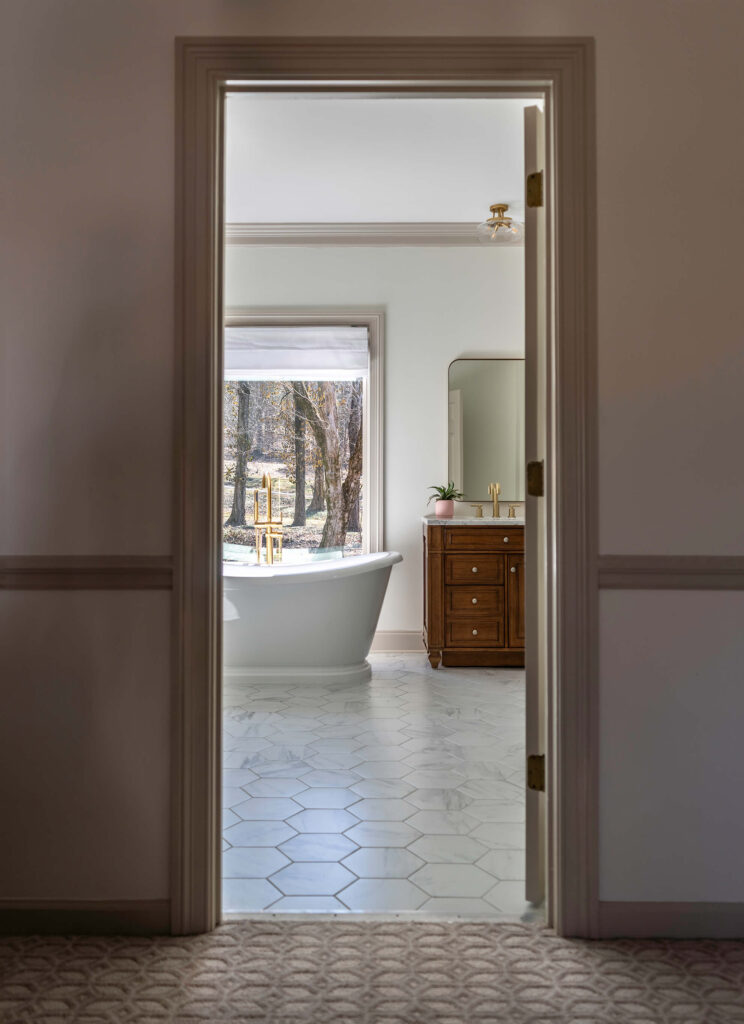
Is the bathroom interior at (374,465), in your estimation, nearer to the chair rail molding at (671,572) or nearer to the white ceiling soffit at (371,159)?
the white ceiling soffit at (371,159)

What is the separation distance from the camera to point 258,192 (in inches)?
174

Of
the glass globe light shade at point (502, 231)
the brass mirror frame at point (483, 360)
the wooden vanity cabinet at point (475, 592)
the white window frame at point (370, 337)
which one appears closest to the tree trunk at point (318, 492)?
the white window frame at point (370, 337)

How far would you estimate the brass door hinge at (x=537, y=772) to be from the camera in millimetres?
1961

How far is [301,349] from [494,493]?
1591 mm

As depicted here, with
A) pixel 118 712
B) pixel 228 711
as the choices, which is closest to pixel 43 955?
pixel 118 712

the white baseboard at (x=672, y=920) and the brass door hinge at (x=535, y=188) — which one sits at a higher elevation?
the brass door hinge at (x=535, y=188)

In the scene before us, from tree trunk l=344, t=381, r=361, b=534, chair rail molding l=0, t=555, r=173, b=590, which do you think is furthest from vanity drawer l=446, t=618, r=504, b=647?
chair rail molding l=0, t=555, r=173, b=590

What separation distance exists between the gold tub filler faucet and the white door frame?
3206 millimetres

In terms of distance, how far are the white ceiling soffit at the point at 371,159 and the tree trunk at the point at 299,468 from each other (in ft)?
4.21

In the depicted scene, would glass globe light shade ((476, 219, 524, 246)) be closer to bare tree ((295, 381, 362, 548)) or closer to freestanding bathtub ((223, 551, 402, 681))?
bare tree ((295, 381, 362, 548))

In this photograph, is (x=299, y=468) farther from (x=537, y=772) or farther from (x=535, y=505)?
(x=537, y=772)

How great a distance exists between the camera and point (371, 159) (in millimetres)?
3906

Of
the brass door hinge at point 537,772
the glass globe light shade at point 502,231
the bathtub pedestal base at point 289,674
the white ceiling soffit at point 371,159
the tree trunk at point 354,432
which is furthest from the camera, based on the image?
the tree trunk at point 354,432

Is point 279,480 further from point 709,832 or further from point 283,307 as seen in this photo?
point 709,832
